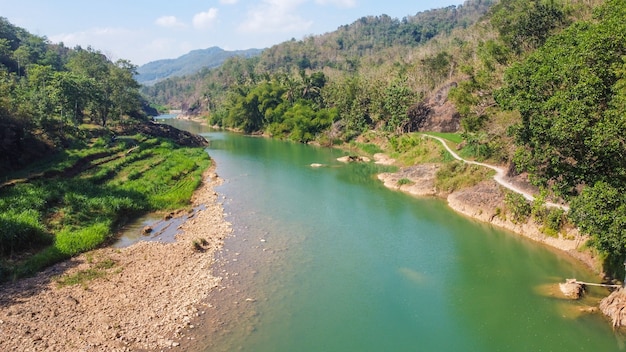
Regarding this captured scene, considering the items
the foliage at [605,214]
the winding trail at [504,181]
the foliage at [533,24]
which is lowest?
the winding trail at [504,181]

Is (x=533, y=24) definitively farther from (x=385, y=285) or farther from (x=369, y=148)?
(x=385, y=285)

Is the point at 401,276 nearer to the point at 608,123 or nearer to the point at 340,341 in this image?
the point at 340,341

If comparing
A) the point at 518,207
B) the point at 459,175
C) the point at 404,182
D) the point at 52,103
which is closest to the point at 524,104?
the point at 518,207

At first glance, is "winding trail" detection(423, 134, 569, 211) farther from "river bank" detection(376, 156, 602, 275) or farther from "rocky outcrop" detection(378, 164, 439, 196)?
"rocky outcrop" detection(378, 164, 439, 196)

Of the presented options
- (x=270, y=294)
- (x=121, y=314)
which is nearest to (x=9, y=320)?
(x=121, y=314)

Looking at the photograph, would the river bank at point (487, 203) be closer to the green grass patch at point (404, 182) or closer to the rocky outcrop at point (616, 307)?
the green grass patch at point (404, 182)

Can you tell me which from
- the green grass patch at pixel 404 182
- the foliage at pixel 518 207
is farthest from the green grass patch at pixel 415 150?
the foliage at pixel 518 207

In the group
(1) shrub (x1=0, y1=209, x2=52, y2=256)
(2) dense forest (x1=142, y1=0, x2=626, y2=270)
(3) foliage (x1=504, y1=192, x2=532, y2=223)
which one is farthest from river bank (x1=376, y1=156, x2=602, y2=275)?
(1) shrub (x1=0, y1=209, x2=52, y2=256)
